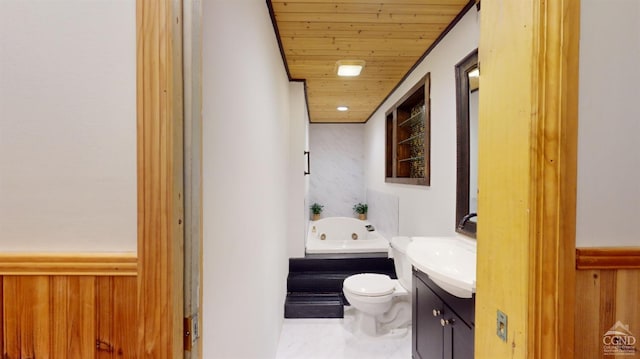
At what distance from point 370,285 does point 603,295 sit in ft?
6.55

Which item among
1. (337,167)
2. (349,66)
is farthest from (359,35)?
(337,167)

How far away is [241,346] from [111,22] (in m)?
1.12

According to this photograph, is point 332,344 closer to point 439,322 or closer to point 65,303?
point 439,322

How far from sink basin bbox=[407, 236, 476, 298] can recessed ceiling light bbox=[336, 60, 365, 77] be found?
1561mm

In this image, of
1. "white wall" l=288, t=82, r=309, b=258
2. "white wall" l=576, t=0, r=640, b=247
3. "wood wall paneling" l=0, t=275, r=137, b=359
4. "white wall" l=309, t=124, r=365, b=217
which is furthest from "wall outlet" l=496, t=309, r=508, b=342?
"white wall" l=309, t=124, r=365, b=217

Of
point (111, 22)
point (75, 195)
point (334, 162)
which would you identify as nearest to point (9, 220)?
point (75, 195)

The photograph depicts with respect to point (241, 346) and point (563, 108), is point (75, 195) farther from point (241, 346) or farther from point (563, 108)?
point (563, 108)

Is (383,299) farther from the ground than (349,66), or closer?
closer

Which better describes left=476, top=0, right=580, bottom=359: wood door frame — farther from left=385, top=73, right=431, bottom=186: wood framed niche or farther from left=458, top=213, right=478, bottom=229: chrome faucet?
left=385, top=73, right=431, bottom=186: wood framed niche

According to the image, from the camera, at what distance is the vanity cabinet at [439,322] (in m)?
1.28

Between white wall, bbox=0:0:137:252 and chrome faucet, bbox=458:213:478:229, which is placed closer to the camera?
white wall, bbox=0:0:137:252

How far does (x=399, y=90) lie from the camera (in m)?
3.18

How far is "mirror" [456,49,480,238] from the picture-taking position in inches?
68.5

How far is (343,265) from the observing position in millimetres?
3332
